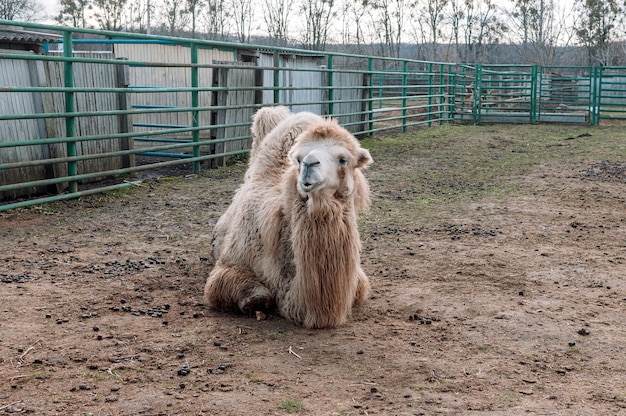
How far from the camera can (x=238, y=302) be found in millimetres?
4129

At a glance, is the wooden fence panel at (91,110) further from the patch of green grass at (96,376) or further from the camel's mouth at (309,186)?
the patch of green grass at (96,376)

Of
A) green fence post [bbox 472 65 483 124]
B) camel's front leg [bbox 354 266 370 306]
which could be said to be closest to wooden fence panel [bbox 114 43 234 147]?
camel's front leg [bbox 354 266 370 306]

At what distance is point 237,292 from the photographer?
4137mm

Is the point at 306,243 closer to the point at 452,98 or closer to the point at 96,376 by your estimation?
the point at 96,376

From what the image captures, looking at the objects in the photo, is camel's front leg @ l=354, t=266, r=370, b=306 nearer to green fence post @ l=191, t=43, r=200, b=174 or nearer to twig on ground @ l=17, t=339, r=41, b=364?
twig on ground @ l=17, t=339, r=41, b=364

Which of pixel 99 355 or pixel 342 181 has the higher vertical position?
pixel 342 181

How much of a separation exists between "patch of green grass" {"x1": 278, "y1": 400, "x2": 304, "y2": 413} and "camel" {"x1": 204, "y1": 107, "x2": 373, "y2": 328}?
94 centimetres

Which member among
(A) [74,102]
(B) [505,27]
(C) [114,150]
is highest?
(B) [505,27]

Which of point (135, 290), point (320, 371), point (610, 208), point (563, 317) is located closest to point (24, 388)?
point (320, 371)

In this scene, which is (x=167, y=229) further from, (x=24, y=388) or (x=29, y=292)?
(x=24, y=388)

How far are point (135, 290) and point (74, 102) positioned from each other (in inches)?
144

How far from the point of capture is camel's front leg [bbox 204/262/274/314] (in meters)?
4.09

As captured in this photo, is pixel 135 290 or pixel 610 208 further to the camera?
pixel 610 208

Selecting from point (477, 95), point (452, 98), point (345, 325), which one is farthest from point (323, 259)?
point (477, 95)
